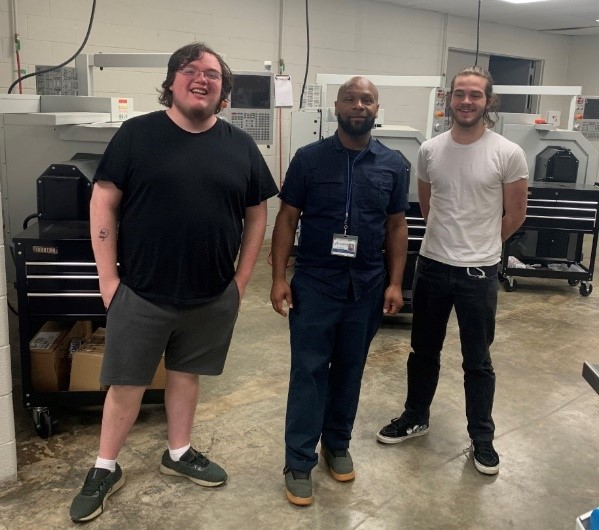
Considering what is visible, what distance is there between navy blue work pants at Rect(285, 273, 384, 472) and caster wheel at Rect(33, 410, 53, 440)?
3.44ft

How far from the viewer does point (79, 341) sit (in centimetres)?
271

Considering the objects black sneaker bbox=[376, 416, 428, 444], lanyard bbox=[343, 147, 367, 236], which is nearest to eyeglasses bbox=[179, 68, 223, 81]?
lanyard bbox=[343, 147, 367, 236]

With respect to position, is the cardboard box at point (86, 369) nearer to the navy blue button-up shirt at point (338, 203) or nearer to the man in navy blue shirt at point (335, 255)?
the man in navy blue shirt at point (335, 255)

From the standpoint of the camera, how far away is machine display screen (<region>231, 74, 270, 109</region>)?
14.1 feet

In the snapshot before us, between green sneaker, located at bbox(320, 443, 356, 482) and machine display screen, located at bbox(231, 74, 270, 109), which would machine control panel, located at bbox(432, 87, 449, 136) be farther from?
green sneaker, located at bbox(320, 443, 356, 482)

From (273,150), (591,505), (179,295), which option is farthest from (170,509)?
(273,150)

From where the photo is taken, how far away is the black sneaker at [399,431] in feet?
8.51

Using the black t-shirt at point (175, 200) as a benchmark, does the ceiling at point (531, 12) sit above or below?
above

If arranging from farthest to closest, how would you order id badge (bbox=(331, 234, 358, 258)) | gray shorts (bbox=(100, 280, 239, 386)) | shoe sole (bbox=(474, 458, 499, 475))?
shoe sole (bbox=(474, 458, 499, 475)) < id badge (bbox=(331, 234, 358, 258)) < gray shorts (bbox=(100, 280, 239, 386))

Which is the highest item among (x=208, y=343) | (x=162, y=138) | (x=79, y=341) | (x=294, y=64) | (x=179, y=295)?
(x=294, y=64)

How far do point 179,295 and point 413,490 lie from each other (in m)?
1.18

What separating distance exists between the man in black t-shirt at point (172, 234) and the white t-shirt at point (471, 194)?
0.68 metres

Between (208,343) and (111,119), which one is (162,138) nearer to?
(208,343)

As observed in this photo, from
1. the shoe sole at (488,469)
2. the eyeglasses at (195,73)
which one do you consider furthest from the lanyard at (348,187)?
the shoe sole at (488,469)
